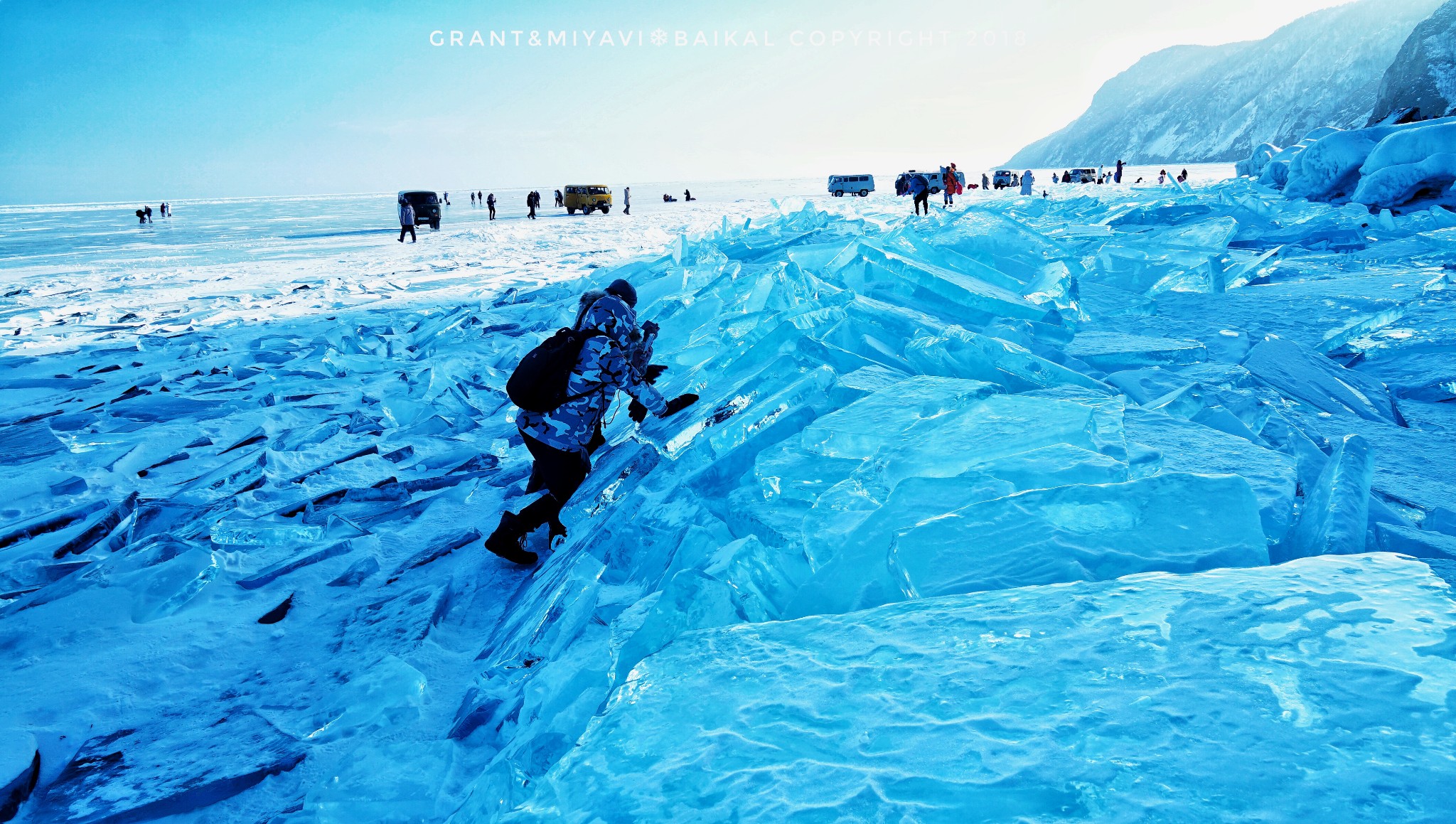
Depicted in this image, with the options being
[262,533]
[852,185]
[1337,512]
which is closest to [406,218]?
Answer: [262,533]

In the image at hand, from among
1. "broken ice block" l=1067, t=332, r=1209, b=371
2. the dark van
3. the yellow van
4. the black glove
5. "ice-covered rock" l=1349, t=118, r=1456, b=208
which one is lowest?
the black glove

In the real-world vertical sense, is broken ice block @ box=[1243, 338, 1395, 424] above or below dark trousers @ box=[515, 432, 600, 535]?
above

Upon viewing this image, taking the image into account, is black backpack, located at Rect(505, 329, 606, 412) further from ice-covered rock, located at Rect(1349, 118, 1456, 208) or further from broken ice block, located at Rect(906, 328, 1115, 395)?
ice-covered rock, located at Rect(1349, 118, 1456, 208)

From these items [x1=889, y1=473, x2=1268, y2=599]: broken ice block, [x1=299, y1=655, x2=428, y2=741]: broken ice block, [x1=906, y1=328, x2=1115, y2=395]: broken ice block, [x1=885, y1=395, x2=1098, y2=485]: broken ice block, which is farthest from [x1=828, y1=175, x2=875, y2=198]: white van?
[x1=299, y1=655, x2=428, y2=741]: broken ice block

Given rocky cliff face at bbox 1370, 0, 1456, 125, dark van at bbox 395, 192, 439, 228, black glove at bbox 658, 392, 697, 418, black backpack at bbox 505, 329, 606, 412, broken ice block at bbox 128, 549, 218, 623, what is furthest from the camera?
rocky cliff face at bbox 1370, 0, 1456, 125

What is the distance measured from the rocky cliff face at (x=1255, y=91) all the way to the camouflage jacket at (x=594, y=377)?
103399 mm

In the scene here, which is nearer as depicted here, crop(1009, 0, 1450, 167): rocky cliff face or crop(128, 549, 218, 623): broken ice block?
crop(128, 549, 218, 623): broken ice block

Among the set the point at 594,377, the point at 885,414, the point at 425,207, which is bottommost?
the point at 885,414

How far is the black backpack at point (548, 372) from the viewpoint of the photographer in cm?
301

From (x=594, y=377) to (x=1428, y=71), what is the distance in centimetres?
6586

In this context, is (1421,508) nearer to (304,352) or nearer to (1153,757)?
(1153,757)

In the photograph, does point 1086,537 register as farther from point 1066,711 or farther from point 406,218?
point 406,218

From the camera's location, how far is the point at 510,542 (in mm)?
3049

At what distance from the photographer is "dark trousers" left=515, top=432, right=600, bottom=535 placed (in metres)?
3.15
